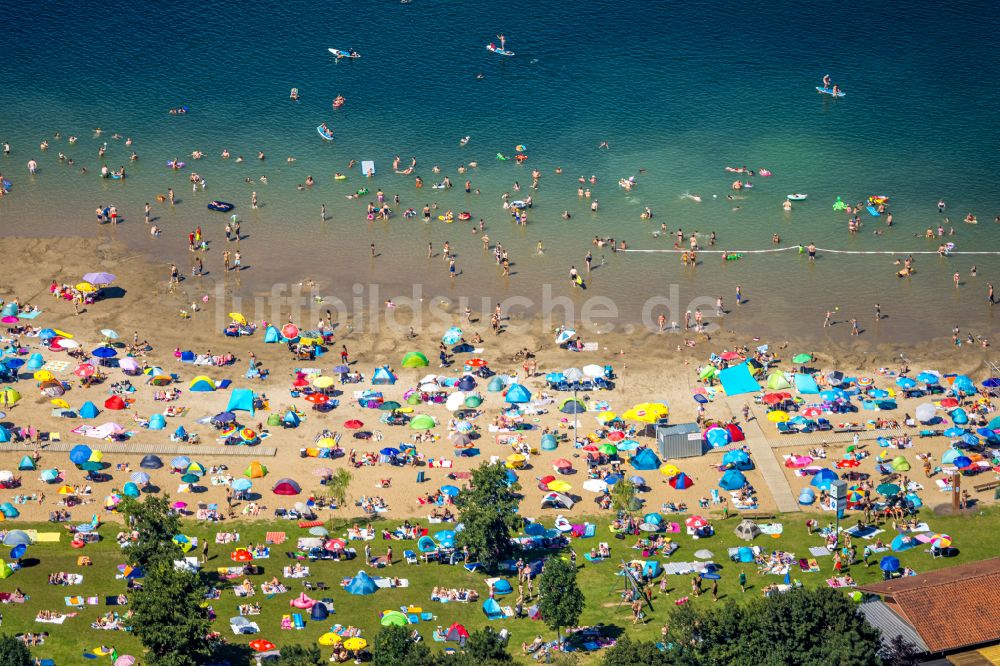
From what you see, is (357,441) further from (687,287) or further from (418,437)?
(687,287)

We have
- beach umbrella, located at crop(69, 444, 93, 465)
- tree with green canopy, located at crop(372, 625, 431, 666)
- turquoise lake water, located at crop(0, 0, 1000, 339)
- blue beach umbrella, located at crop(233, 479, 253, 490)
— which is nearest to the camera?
tree with green canopy, located at crop(372, 625, 431, 666)

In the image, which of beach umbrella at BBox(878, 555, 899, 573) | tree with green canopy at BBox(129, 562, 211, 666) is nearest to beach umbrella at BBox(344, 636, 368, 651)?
tree with green canopy at BBox(129, 562, 211, 666)

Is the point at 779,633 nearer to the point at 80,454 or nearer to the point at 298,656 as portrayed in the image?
the point at 298,656

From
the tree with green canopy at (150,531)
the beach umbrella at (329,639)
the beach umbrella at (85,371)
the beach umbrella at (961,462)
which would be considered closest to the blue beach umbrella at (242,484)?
the tree with green canopy at (150,531)

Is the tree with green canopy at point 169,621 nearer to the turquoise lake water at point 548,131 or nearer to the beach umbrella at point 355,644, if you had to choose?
the beach umbrella at point 355,644

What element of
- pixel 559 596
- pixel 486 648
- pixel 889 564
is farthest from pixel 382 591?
pixel 889 564

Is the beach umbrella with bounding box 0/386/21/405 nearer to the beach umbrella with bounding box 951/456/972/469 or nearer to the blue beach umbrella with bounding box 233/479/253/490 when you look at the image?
the blue beach umbrella with bounding box 233/479/253/490
